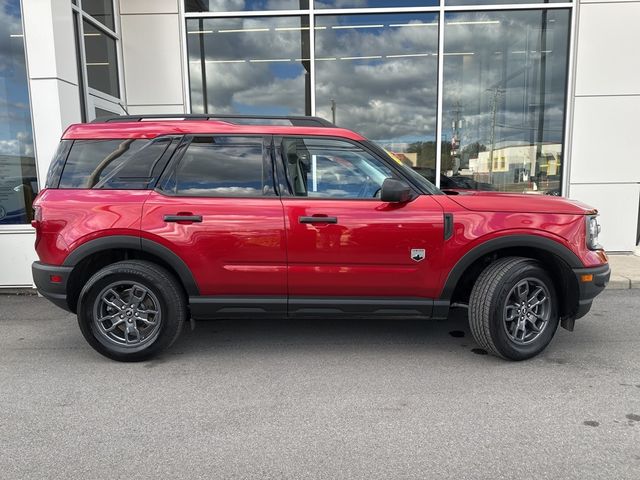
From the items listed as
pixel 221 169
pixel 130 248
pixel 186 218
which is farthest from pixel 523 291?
pixel 130 248

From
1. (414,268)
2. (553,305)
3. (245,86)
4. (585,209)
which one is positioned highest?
(245,86)

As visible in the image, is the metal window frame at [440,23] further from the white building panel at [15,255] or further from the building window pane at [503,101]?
the white building panel at [15,255]

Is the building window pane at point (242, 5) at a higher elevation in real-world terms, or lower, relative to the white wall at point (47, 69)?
higher

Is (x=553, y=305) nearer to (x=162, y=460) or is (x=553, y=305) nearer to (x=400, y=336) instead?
(x=400, y=336)

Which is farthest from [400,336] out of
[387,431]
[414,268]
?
[387,431]

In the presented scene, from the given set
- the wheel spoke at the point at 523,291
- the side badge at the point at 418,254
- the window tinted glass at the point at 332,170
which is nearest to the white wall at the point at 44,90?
the window tinted glass at the point at 332,170

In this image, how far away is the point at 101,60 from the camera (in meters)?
7.57

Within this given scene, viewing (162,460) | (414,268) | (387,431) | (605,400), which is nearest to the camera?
(162,460)

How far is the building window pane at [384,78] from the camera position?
8453 mm

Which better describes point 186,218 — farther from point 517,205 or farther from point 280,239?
point 517,205

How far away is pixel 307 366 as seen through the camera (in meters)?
3.87

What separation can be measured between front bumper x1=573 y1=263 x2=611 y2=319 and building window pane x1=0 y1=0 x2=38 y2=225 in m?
6.57

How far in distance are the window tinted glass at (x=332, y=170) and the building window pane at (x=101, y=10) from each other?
531cm

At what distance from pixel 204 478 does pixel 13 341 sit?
10.5 ft
